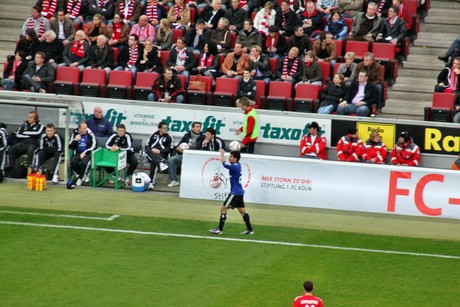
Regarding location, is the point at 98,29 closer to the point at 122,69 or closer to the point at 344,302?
the point at 122,69

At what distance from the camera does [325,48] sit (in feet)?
86.3

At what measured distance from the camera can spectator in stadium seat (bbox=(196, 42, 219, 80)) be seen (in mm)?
26500

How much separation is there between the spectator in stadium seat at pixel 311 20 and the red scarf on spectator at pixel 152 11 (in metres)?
4.39

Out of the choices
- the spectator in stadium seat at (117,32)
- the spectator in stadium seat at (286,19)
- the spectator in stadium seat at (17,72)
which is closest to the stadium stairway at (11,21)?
the spectator in stadium seat at (17,72)

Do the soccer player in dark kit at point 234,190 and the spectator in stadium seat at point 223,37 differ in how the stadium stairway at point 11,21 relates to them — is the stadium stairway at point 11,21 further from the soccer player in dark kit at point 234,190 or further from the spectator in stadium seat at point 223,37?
the soccer player in dark kit at point 234,190

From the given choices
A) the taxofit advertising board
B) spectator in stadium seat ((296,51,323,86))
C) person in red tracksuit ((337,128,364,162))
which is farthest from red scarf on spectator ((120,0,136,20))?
person in red tracksuit ((337,128,364,162))

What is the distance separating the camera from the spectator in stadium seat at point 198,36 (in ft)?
89.4

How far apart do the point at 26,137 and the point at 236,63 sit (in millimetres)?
6077

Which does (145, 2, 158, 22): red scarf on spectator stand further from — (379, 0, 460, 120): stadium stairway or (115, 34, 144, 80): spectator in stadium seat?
(379, 0, 460, 120): stadium stairway

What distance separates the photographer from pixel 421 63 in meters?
27.5

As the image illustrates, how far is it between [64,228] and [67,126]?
16.9 ft

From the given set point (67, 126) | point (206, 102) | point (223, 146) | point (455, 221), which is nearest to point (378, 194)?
point (455, 221)

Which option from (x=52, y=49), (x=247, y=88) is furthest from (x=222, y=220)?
(x=52, y=49)

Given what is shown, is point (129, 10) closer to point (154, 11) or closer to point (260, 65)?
point (154, 11)
